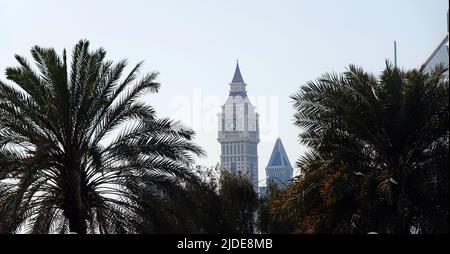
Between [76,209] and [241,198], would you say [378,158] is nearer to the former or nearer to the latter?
[76,209]

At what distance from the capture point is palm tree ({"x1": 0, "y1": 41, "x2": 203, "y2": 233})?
22.5m

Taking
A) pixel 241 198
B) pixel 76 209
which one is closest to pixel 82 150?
pixel 76 209

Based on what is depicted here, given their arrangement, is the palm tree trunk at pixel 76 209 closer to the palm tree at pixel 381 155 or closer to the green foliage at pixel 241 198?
the palm tree at pixel 381 155

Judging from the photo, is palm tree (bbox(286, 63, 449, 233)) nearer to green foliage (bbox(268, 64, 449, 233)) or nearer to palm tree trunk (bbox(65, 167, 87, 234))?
green foliage (bbox(268, 64, 449, 233))

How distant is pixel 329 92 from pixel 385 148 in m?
1.98

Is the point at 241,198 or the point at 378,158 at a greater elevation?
the point at 241,198

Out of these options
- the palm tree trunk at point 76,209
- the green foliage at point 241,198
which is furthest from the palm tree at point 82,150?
the green foliage at point 241,198

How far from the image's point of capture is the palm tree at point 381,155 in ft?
73.3

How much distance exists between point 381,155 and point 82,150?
7.16 m

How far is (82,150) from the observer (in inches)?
906

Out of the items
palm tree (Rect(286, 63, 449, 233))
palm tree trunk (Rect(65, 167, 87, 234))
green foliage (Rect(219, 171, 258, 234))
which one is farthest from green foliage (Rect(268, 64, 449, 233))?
green foliage (Rect(219, 171, 258, 234))

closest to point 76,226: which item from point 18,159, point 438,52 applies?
point 18,159
